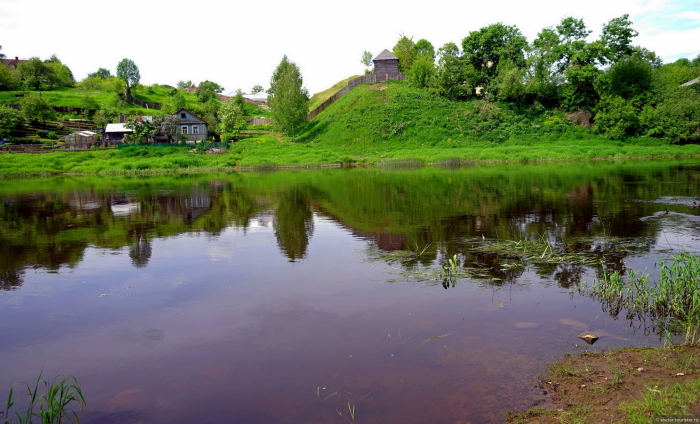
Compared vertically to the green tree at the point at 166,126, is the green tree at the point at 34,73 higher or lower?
higher

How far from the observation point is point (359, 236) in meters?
15.9

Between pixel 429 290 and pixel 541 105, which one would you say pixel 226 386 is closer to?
pixel 429 290

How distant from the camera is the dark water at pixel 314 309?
6.29m

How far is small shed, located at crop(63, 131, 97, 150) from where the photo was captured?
65.4 m

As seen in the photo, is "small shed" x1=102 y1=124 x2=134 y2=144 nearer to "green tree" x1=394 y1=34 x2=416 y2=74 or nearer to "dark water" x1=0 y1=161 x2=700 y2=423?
"green tree" x1=394 y1=34 x2=416 y2=74

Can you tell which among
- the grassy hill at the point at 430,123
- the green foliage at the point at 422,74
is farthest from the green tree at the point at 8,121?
the green foliage at the point at 422,74

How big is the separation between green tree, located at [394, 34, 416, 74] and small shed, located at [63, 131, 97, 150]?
54.2 metres

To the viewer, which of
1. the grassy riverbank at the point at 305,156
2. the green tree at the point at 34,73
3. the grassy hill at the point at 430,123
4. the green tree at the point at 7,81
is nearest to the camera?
the grassy riverbank at the point at 305,156

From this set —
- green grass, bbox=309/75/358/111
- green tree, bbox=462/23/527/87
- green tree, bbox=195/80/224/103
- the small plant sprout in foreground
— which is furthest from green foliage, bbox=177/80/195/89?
the small plant sprout in foreground

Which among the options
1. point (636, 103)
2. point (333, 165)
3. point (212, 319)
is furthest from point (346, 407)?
point (636, 103)

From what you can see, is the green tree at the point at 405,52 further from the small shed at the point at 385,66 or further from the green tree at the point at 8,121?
the green tree at the point at 8,121

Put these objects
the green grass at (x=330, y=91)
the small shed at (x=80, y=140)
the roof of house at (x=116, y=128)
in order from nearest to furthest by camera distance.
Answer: the small shed at (x=80, y=140), the roof of house at (x=116, y=128), the green grass at (x=330, y=91)

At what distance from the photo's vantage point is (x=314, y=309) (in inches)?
367

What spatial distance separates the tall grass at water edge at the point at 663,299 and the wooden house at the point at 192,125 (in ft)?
240
